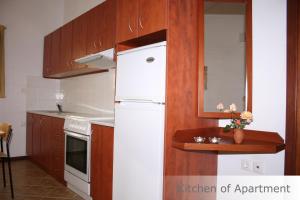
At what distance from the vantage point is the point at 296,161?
5.29 feet

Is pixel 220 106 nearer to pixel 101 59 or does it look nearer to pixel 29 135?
pixel 101 59

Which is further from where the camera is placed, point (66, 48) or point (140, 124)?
point (66, 48)

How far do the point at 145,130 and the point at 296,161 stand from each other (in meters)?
1.04

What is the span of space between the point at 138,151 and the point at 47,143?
7.38 feet

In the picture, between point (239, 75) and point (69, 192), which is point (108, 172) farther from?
point (239, 75)

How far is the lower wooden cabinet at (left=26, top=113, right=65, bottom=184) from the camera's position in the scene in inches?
128

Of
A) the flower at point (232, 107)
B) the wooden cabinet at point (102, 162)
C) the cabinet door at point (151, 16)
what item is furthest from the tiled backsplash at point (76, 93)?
the flower at point (232, 107)

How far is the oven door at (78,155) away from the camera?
2.60m

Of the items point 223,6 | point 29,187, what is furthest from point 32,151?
point 223,6

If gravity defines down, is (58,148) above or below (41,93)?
below

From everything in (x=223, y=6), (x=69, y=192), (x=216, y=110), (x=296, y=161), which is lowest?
(x=69, y=192)

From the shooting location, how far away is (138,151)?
1.87 meters

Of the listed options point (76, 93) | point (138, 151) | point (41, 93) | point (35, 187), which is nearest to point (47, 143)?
point (35, 187)

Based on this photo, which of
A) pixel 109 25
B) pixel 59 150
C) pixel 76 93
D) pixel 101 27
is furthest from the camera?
pixel 76 93
